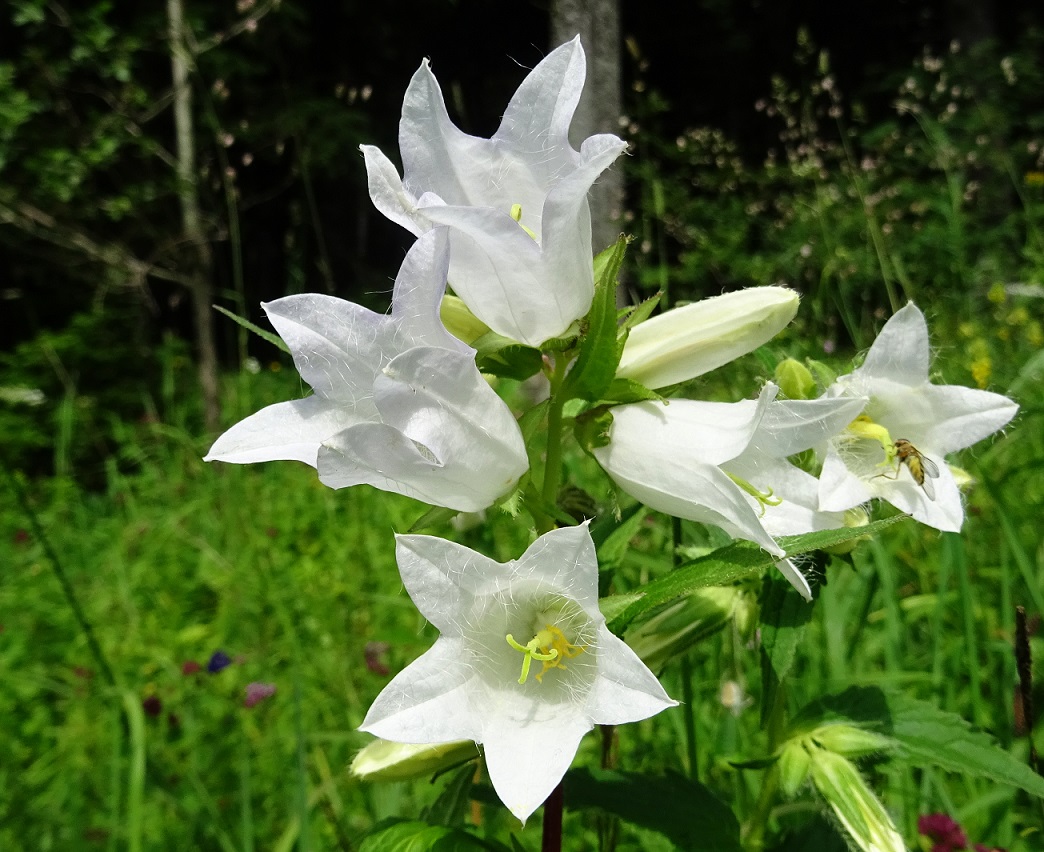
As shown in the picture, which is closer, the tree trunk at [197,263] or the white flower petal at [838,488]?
the white flower petal at [838,488]

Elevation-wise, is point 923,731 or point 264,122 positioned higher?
point 264,122

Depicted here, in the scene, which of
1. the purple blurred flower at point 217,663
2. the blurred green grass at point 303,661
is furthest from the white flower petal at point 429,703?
the purple blurred flower at point 217,663

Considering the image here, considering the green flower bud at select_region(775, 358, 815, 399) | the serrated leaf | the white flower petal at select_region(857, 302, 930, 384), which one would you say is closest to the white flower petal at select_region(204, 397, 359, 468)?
the serrated leaf

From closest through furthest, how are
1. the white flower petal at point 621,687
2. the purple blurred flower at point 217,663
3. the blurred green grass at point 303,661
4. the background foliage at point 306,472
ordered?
the white flower petal at point 621,687, the blurred green grass at point 303,661, the background foliage at point 306,472, the purple blurred flower at point 217,663

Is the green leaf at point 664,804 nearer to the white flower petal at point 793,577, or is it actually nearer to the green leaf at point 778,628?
the green leaf at point 778,628

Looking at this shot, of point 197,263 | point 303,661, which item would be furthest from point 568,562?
point 197,263

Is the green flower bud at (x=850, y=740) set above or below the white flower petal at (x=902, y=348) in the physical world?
below

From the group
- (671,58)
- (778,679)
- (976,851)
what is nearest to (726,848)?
(778,679)

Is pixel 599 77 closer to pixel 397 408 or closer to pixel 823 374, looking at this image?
pixel 823 374
